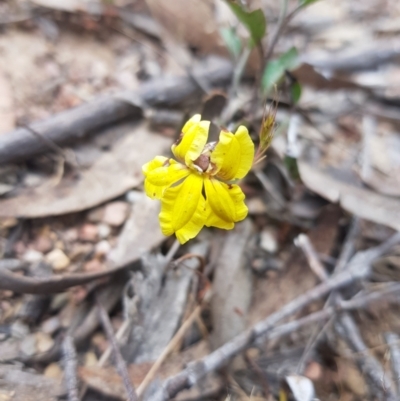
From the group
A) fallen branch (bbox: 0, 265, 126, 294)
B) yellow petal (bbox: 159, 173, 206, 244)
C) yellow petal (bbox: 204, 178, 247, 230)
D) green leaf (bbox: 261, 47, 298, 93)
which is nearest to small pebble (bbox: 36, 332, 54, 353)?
fallen branch (bbox: 0, 265, 126, 294)

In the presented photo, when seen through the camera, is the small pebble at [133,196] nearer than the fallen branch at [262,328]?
No

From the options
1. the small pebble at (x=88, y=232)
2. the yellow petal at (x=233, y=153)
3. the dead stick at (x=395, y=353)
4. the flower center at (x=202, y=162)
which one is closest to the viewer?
the yellow petal at (x=233, y=153)

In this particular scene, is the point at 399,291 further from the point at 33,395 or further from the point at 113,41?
the point at 113,41

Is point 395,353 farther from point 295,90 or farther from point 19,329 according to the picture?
point 19,329

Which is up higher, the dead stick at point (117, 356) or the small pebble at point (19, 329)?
the dead stick at point (117, 356)

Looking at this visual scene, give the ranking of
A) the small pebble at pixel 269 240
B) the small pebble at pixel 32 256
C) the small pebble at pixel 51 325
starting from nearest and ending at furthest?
the small pebble at pixel 51 325 < the small pebble at pixel 32 256 < the small pebble at pixel 269 240

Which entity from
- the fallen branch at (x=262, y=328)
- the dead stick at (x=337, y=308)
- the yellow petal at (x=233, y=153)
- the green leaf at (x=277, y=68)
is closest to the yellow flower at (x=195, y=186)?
the yellow petal at (x=233, y=153)

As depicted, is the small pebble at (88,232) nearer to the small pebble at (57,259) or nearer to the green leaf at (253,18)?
the small pebble at (57,259)

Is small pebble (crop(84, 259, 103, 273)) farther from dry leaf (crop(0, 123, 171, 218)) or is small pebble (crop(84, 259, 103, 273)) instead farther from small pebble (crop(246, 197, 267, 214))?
small pebble (crop(246, 197, 267, 214))
